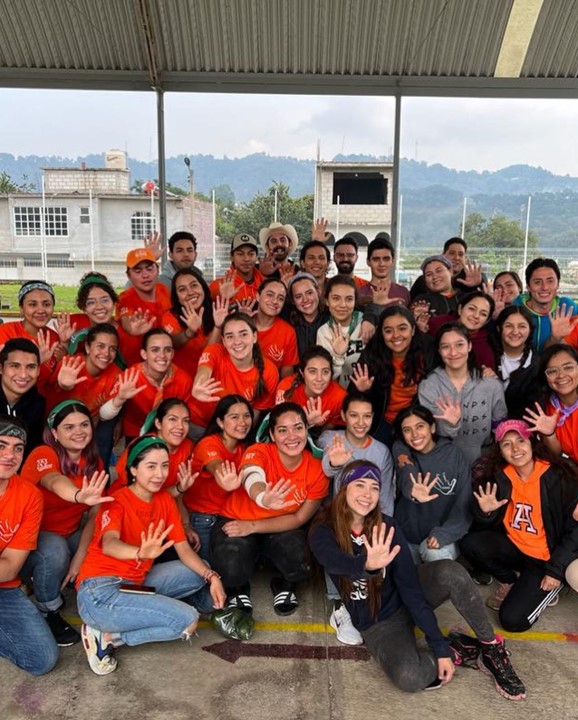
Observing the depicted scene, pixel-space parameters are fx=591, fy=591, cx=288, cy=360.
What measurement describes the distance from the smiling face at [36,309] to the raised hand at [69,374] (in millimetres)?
625

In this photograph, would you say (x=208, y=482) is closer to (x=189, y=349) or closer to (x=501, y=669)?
(x=189, y=349)

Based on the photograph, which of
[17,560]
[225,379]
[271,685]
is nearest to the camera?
[271,685]

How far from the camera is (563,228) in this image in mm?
9008

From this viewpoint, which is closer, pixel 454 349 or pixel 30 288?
pixel 454 349

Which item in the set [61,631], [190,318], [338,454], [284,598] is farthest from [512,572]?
[190,318]

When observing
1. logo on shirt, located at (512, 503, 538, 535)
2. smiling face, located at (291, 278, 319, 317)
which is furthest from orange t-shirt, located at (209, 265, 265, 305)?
logo on shirt, located at (512, 503, 538, 535)

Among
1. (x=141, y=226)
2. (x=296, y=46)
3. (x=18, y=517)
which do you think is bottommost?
(x=18, y=517)

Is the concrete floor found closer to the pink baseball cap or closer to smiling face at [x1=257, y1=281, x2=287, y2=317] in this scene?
the pink baseball cap

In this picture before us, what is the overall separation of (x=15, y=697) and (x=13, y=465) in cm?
116

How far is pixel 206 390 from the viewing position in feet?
14.1

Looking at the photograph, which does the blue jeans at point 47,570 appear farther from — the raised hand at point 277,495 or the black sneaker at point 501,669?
the black sneaker at point 501,669

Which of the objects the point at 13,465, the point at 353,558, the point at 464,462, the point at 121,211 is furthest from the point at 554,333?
the point at 121,211

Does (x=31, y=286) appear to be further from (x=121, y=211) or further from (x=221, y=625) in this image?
(x=121, y=211)

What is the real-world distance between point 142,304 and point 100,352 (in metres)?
1.20
